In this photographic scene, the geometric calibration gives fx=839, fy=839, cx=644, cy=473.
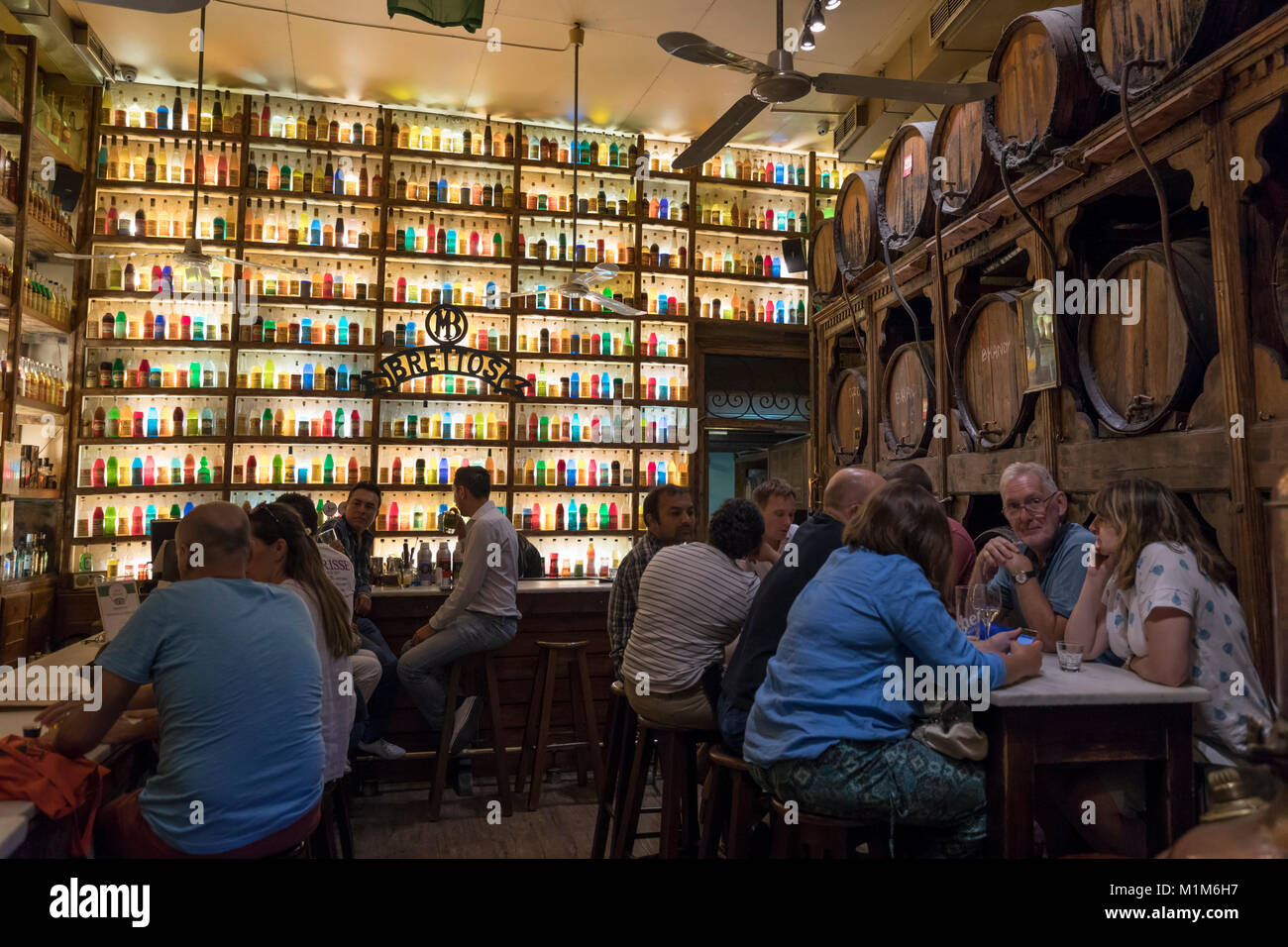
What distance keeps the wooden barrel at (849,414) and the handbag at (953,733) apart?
2766mm

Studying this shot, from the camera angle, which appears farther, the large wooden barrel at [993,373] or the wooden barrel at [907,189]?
the wooden barrel at [907,189]

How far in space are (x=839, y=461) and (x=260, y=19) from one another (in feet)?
15.1

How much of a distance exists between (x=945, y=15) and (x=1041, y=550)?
10.8ft

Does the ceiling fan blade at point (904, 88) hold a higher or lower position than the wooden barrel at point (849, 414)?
higher

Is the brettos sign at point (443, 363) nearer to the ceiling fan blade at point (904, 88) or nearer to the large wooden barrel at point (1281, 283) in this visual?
the ceiling fan blade at point (904, 88)

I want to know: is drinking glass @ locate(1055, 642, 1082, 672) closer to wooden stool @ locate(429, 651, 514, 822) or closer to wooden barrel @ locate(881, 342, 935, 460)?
wooden barrel @ locate(881, 342, 935, 460)

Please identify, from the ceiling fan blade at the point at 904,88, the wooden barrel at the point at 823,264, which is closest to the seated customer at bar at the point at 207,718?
the ceiling fan blade at the point at 904,88

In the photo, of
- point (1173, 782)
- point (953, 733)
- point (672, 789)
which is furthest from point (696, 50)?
point (1173, 782)

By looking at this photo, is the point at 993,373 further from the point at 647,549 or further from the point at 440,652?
the point at 440,652

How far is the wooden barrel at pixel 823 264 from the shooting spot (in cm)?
484

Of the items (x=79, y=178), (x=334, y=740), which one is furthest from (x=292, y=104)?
(x=334, y=740)

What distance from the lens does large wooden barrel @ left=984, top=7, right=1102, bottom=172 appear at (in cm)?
273

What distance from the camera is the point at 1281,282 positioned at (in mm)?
2115

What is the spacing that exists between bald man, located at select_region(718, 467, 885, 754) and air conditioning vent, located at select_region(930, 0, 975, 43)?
347cm
